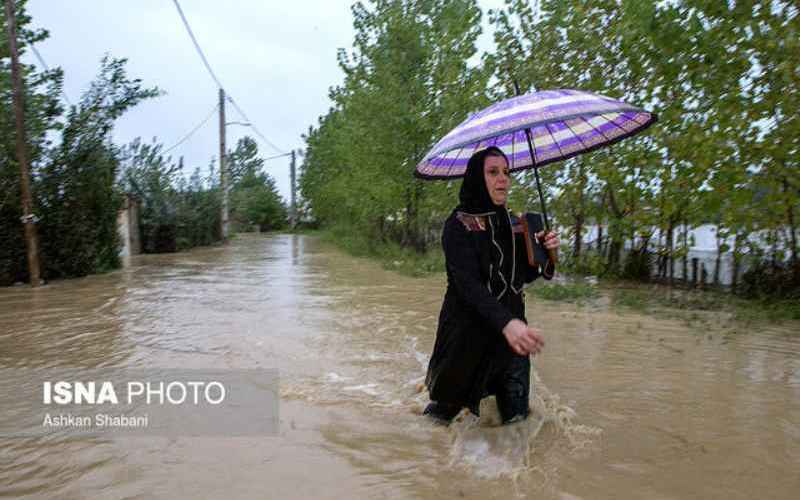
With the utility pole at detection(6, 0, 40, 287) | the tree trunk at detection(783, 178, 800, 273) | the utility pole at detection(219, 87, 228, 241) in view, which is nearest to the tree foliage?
the tree trunk at detection(783, 178, 800, 273)

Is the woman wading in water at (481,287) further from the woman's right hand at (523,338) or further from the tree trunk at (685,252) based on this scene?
the tree trunk at (685,252)

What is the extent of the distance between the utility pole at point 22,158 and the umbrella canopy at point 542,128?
885 cm

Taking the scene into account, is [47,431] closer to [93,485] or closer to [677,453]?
[93,485]

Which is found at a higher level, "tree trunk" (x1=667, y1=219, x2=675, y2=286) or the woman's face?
the woman's face

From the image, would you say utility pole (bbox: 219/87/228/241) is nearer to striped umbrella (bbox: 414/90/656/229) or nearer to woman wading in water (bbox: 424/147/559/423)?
striped umbrella (bbox: 414/90/656/229)

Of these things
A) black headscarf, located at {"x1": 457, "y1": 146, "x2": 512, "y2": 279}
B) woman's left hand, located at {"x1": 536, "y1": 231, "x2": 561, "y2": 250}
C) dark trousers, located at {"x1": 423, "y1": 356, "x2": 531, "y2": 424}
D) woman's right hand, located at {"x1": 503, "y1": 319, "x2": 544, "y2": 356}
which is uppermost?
black headscarf, located at {"x1": 457, "y1": 146, "x2": 512, "y2": 279}

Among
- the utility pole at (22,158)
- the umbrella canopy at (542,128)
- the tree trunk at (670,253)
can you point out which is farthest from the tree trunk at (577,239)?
the utility pole at (22,158)

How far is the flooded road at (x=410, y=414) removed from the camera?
288 centimetres

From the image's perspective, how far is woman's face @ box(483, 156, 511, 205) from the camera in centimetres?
327

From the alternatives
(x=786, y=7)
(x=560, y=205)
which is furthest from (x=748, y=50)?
(x=560, y=205)

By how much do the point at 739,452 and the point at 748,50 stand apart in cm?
624

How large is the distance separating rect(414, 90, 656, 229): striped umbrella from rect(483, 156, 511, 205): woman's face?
0.50ft

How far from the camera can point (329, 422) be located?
3822 millimetres

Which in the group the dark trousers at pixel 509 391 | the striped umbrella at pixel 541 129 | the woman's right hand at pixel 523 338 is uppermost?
the striped umbrella at pixel 541 129
